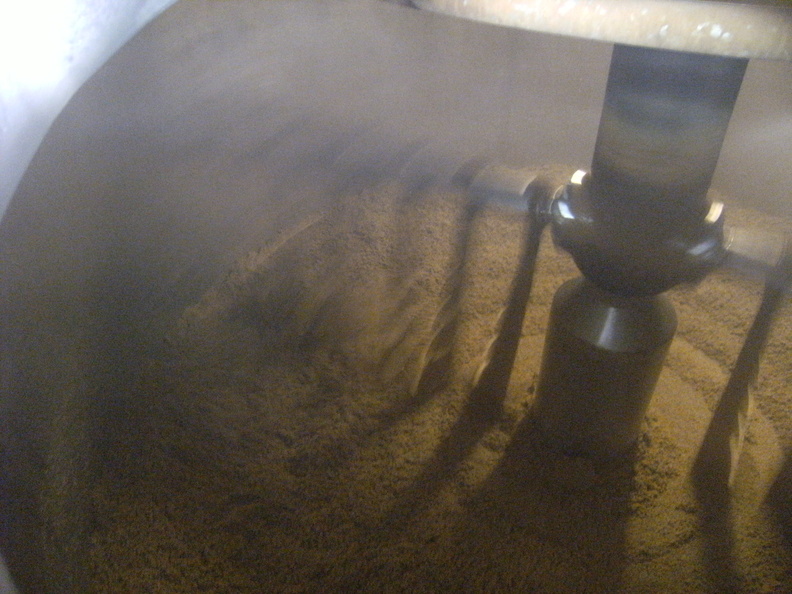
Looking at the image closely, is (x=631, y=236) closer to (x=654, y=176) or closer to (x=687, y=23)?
(x=654, y=176)

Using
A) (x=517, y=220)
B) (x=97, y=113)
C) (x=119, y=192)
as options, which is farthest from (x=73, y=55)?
(x=517, y=220)

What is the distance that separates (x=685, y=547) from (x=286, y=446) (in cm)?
57

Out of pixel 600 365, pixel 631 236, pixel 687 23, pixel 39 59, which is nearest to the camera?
pixel 687 23

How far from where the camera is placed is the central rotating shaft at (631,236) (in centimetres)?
59

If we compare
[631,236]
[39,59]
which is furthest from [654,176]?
[39,59]

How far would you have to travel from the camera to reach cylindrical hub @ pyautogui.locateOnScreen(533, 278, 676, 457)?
2.54 ft

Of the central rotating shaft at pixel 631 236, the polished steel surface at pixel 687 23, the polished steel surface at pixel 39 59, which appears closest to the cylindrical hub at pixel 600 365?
the central rotating shaft at pixel 631 236

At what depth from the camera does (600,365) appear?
2.60ft

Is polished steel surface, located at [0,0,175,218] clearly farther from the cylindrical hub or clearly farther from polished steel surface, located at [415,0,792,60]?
the cylindrical hub

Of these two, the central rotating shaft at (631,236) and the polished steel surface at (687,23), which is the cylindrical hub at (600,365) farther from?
the polished steel surface at (687,23)

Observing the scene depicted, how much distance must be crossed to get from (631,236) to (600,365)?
20cm

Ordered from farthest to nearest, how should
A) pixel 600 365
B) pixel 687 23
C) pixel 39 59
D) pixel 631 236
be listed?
pixel 600 365, pixel 631 236, pixel 39 59, pixel 687 23

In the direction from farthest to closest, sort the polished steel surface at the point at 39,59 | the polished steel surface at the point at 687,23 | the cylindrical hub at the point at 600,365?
1. the cylindrical hub at the point at 600,365
2. the polished steel surface at the point at 39,59
3. the polished steel surface at the point at 687,23

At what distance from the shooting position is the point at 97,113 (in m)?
0.91
